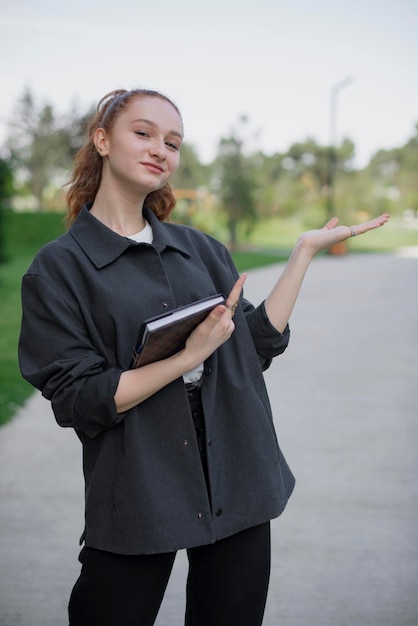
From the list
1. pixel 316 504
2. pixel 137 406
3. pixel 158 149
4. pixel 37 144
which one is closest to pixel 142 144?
pixel 158 149

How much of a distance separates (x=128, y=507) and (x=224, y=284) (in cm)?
60

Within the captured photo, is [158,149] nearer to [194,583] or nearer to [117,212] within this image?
[117,212]

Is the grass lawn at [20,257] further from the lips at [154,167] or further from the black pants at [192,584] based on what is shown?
the black pants at [192,584]

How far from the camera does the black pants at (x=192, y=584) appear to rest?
161 centimetres

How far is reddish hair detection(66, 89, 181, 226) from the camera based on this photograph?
169 cm

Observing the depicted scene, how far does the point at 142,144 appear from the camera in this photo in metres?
1.64

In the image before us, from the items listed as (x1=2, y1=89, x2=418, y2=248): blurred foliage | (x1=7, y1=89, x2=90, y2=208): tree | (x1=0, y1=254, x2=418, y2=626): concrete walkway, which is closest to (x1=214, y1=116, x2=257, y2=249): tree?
(x1=2, y1=89, x2=418, y2=248): blurred foliage

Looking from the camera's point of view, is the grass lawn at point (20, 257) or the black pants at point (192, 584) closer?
the black pants at point (192, 584)

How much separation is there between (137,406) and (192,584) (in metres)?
0.54

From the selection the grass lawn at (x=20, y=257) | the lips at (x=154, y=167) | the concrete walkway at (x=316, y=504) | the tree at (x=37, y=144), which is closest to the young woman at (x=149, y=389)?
the lips at (x=154, y=167)

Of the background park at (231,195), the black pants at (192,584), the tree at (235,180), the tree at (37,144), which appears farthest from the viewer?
the tree at (37,144)

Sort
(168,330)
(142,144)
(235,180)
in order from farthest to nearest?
1. (235,180)
2. (142,144)
3. (168,330)

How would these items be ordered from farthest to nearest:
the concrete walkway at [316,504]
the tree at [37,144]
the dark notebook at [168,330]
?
the tree at [37,144], the concrete walkway at [316,504], the dark notebook at [168,330]

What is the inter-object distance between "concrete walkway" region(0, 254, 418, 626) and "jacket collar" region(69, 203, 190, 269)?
64.7 inches
